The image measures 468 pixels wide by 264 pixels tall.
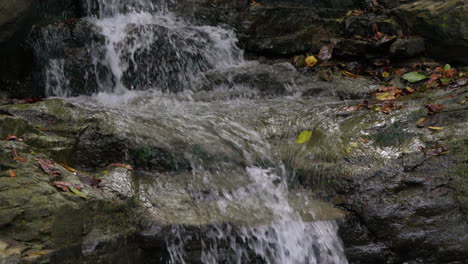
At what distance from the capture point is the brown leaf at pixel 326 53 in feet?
21.1

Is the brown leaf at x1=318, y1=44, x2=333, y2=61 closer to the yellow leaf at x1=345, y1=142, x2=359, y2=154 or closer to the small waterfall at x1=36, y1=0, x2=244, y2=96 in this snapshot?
the small waterfall at x1=36, y1=0, x2=244, y2=96

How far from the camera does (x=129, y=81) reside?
6133mm

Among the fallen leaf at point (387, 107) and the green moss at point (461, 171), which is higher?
the fallen leaf at point (387, 107)

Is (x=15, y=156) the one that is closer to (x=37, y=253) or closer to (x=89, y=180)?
(x=89, y=180)

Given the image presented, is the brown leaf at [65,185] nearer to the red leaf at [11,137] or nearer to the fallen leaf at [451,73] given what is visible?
the red leaf at [11,137]

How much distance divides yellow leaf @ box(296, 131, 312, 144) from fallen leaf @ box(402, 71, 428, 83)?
2.24 meters

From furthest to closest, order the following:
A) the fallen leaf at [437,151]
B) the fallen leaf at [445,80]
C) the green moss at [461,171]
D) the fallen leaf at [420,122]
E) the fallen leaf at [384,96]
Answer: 1. the fallen leaf at [445,80]
2. the fallen leaf at [384,96]
3. the fallen leaf at [420,122]
4. the fallen leaf at [437,151]
5. the green moss at [461,171]

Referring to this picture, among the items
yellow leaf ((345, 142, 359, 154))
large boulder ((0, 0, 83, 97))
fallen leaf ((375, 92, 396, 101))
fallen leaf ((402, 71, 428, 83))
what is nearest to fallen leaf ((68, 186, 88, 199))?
yellow leaf ((345, 142, 359, 154))

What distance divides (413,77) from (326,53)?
4.63 feet

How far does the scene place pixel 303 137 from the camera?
4.23m

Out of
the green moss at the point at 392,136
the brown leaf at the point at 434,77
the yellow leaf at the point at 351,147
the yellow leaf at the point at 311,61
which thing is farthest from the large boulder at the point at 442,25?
the yellow leaf at the point at 351,147

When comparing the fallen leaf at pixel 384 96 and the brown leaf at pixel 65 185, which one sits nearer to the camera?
the brown leaf at pixel 65 185

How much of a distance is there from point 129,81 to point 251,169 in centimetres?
307

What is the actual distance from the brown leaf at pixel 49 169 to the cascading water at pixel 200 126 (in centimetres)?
63
